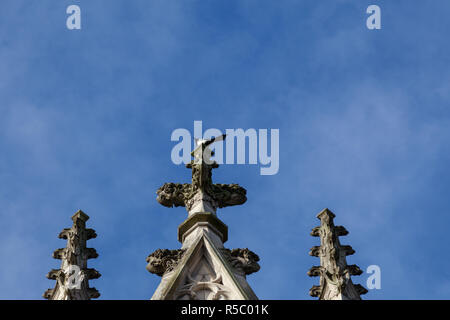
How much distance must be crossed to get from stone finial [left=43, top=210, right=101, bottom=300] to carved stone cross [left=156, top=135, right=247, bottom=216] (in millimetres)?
2206

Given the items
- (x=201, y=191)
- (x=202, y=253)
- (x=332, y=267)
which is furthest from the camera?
(x=201, y=191)

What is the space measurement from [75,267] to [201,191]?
3.78 metres

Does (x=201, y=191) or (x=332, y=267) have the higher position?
(x=201, y=191)

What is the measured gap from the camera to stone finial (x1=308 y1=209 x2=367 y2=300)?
19.9 metres

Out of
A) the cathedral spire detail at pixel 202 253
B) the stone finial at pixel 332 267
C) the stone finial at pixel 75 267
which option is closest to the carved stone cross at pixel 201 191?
the cathedral spire detail at pixel 202 253

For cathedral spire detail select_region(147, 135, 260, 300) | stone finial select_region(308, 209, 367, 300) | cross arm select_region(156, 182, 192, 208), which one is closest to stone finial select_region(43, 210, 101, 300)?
cathedral spire detail select_region(147, 135, 260, 300)

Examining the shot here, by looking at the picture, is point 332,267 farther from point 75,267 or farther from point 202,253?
point 75,267

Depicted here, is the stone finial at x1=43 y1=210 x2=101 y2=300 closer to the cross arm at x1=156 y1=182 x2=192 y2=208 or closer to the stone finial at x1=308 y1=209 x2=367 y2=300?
the cross arm at x1=156 y1=182 x2=192 y2=208

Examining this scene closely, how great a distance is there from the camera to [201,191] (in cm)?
2361

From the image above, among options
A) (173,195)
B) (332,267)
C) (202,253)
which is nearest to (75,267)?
(202,253)

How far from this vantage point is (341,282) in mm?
19953
